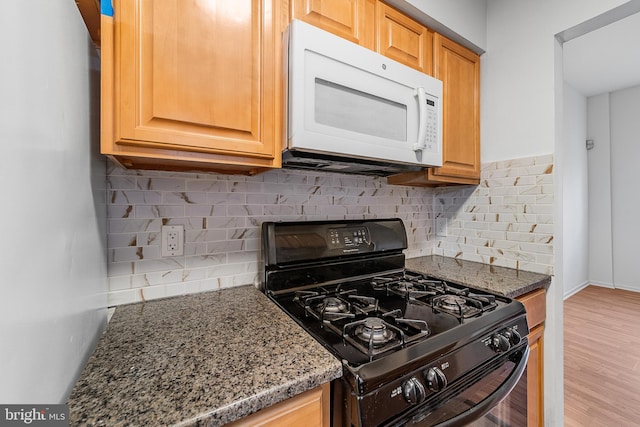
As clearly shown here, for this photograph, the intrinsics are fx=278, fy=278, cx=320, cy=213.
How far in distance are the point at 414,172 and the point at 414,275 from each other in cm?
56

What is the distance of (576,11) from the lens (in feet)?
4.45

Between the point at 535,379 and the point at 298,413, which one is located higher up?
the point at 298,413

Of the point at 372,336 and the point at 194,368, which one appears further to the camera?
the point at 372,336

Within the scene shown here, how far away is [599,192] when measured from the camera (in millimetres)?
4074

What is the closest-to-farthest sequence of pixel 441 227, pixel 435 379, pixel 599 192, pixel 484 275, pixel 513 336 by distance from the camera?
pixel 435 379, pixel 513 336, pixel 484 275, pixel 441 227, pixel 599 192

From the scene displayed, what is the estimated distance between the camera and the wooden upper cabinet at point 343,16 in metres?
1.03

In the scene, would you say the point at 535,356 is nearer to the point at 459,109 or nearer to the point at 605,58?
the point at 459,109

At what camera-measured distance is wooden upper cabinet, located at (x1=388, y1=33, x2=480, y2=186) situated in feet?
4.91

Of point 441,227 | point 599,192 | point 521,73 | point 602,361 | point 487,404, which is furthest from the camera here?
point 599,192

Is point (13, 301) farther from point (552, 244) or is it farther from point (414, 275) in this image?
point (552, 244)

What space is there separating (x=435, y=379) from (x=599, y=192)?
5.12 metres

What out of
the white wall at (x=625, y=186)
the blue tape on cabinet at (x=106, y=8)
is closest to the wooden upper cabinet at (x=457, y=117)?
the blue tape on cabinet at (x=106, y=8)

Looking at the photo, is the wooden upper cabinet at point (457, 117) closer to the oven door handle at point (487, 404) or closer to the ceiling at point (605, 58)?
the oven door handle at point (487, 404)

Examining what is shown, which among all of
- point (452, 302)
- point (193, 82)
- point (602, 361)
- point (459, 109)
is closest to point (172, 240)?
point (193, 82)
